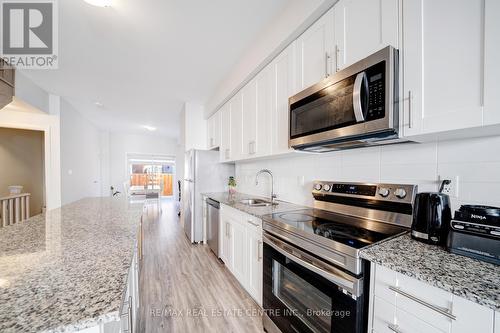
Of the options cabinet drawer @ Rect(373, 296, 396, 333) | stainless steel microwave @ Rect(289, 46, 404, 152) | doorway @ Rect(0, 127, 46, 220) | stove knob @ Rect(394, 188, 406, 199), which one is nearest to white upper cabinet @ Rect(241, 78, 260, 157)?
stainless steel microwave @ Rect(289, 46, 404, 152)

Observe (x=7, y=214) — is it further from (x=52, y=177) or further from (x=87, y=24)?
(x=87, y=24)

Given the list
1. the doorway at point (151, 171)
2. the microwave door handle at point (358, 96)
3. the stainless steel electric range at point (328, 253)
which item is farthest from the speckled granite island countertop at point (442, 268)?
the doorway at point (151, 171)

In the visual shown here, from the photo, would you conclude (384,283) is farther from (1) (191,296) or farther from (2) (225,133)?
(2) (225,133)

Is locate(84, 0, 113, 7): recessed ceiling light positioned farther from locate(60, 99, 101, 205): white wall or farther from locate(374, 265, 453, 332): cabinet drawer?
locate(60, 99, 101, 205): white wall

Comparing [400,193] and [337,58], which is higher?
[337,58]

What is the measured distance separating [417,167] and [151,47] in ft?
8.99

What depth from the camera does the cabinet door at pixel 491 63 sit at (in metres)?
0.74

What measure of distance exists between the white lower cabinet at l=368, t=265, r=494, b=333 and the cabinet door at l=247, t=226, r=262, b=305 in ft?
3.28

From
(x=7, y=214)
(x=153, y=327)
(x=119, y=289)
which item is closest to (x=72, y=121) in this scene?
(x=7, y=214)

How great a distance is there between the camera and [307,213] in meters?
1.69

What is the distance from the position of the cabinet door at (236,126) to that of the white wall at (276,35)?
0.16 meters

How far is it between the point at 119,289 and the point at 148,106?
4414 millimetres

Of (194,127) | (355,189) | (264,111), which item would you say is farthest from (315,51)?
(194,127)

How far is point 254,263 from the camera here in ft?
6.01
